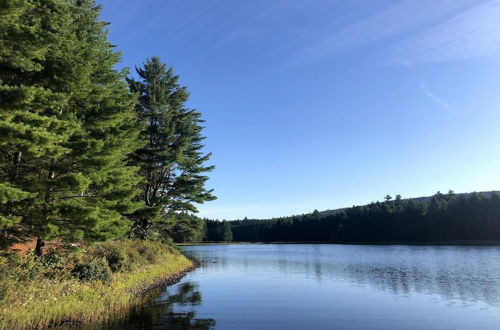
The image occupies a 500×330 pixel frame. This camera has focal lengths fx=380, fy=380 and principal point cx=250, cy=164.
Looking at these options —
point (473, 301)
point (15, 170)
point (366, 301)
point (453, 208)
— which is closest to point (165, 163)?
point (15, 170)

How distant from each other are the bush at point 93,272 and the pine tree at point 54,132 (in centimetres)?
190

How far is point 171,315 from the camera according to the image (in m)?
17.0

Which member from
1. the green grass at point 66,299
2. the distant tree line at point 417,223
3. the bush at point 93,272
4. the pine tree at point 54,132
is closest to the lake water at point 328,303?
the green grass at point 66,299

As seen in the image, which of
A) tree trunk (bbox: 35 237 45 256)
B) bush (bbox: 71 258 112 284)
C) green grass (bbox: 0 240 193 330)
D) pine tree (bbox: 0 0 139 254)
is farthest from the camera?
tree trunk (bbox: 35 237 45 256)

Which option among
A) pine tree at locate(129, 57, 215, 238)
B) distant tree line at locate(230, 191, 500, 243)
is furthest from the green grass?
distant tree line at locate(230, 191, 500, 243)

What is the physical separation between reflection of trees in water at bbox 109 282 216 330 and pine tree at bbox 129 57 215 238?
1694 centimetres

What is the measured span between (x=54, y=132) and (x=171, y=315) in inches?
366

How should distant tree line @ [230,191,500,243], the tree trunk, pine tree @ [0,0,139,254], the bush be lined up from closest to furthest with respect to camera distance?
pine tree @ [0,0,139,254]
the bush
the tree trunk
distant tree line @ [230,191,500,243]

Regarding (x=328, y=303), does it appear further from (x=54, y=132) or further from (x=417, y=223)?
(x=417, y=223)

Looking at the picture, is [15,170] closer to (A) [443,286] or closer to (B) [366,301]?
(B) [366,301]

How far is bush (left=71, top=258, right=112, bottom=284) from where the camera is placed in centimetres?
1808

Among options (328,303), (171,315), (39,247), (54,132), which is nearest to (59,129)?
(54,132)

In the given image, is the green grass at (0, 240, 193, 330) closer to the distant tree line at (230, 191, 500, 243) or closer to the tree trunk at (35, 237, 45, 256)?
the tree trunk at (35, 237, 45, 256)

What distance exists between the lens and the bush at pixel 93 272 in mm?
18078
